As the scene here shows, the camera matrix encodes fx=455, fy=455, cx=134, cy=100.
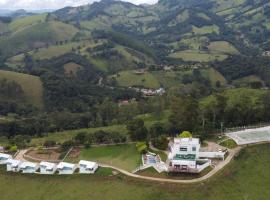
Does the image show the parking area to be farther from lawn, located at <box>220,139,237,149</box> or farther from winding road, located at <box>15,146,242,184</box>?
winding road, located at <box>15,146,242,184</box>

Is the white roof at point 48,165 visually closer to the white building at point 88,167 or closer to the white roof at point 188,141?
the white building at point 88,167

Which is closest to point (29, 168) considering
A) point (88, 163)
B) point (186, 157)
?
point (88, 163)

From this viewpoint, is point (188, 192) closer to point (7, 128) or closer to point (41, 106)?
point (7, 128)

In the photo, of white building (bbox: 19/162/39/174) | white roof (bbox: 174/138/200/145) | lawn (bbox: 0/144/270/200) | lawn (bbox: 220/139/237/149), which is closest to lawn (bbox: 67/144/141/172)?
lawn (bbox: 0/144/270/200)

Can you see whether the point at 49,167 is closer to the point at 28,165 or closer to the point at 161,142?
the point at 28,165

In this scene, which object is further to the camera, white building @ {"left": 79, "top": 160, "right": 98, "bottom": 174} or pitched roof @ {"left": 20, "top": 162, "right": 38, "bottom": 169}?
pitched roof @ {"left": 20, "top": 162, "right": 38, "bottom": 169}

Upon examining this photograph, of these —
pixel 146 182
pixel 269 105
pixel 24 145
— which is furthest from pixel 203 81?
pixel 146 182

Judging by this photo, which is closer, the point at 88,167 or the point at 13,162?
the point at 88,167
